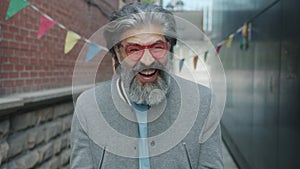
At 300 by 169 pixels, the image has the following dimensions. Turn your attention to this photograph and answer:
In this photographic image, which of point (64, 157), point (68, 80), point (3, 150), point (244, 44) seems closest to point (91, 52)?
point (68, 80)

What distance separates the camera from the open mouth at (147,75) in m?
1.67

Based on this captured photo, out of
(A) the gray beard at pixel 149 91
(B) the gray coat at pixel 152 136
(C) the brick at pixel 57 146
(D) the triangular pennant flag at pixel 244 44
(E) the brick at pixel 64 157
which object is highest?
(D) the triangular pennant flag at pixel 244 44

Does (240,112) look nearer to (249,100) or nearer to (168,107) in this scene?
(249,100)

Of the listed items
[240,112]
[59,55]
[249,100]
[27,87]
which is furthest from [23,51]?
[240,112]

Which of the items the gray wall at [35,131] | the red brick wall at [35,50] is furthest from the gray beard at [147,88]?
the gray wall at [35,131]

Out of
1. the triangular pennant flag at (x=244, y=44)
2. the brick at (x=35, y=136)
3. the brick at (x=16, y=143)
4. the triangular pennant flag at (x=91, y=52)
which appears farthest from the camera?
the triangular pennant flag at (x=244, y=44)

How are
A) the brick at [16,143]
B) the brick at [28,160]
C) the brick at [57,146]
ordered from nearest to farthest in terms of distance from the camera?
the brick at [16,143] < the brick at [28,160] < the brick at [57,146]

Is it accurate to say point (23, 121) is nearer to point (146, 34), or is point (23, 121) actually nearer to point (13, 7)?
point (13, 7)

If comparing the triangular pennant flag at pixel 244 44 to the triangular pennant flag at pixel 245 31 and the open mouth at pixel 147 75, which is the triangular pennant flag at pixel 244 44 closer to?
the triangular pennant flag at pixel 245 31

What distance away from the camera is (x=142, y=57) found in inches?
64.7

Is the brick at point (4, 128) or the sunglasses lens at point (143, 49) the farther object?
the brick at point (4, 128)

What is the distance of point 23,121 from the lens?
3664 mm

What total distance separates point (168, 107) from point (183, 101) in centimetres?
7

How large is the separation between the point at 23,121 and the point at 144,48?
2.33 m
